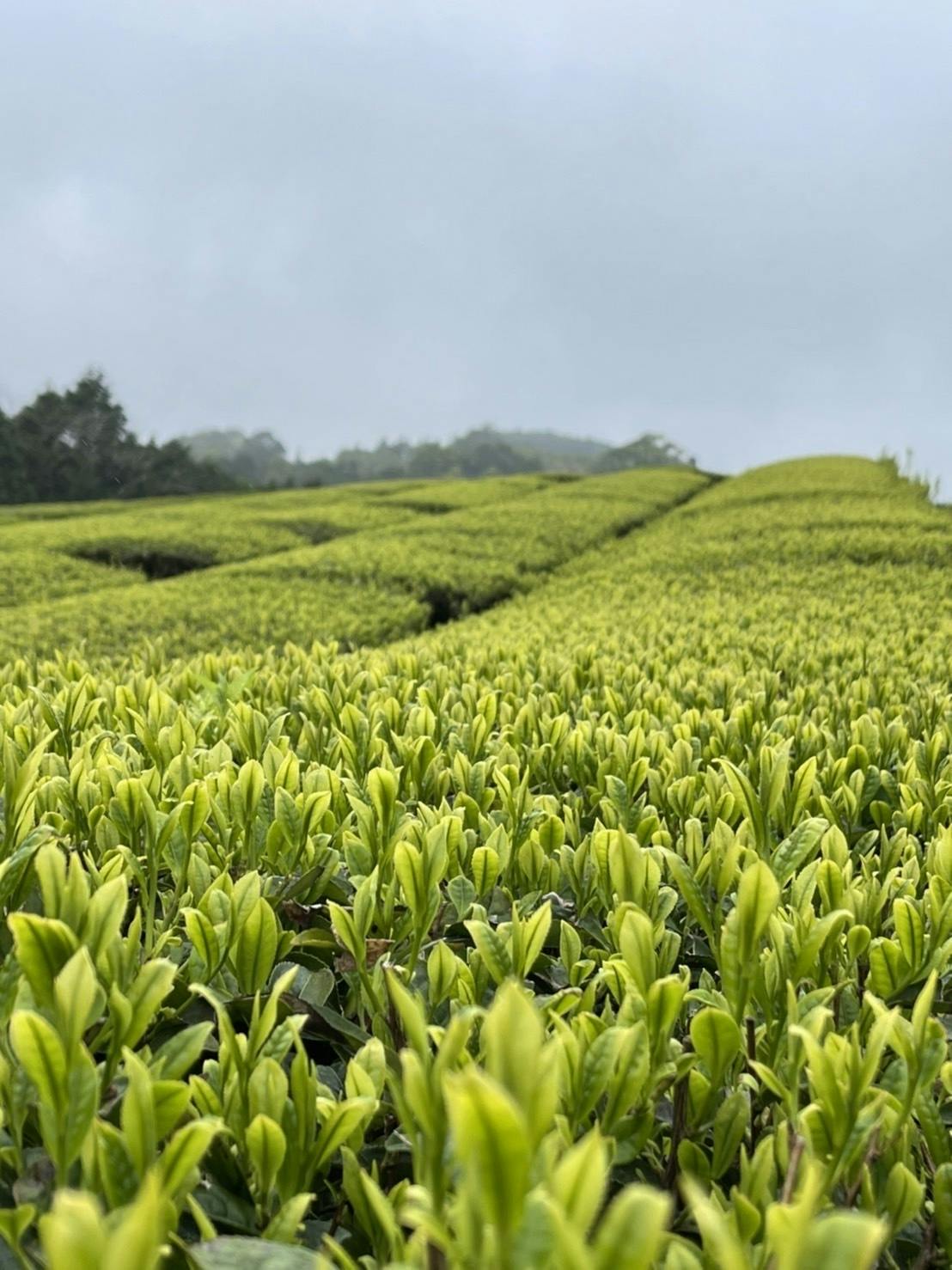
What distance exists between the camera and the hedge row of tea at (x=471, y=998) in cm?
67

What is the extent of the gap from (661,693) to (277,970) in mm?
2005

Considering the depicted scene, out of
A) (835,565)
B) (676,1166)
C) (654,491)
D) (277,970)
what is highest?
(654,491)

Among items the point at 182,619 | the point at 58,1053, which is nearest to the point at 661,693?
the point at 58,1053

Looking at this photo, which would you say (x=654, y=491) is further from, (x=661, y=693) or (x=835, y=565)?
(x=661, y=693)

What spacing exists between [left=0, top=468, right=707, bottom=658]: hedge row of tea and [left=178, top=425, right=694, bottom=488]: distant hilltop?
45.3 m

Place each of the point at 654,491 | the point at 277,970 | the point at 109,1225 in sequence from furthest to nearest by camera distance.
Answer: the point at 654,491, the point at 277,970, the point at 109,1225

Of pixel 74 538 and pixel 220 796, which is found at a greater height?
pixel 74 538

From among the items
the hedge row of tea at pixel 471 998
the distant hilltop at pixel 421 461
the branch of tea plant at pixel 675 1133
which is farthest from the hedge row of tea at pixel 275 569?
the distant hilltop at pixel 421 461

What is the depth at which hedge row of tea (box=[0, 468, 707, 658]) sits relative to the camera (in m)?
8.18

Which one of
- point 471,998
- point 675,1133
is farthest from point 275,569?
point 675,1133

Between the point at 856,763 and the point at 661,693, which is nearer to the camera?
the point at 856,763

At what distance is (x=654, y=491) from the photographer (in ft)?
86.8

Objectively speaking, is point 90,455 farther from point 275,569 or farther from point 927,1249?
point 927,1249

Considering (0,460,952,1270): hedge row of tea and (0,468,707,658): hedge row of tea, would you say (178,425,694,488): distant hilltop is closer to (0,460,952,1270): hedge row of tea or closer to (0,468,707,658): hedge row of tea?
(0,468,707,658): hedge row of tea
